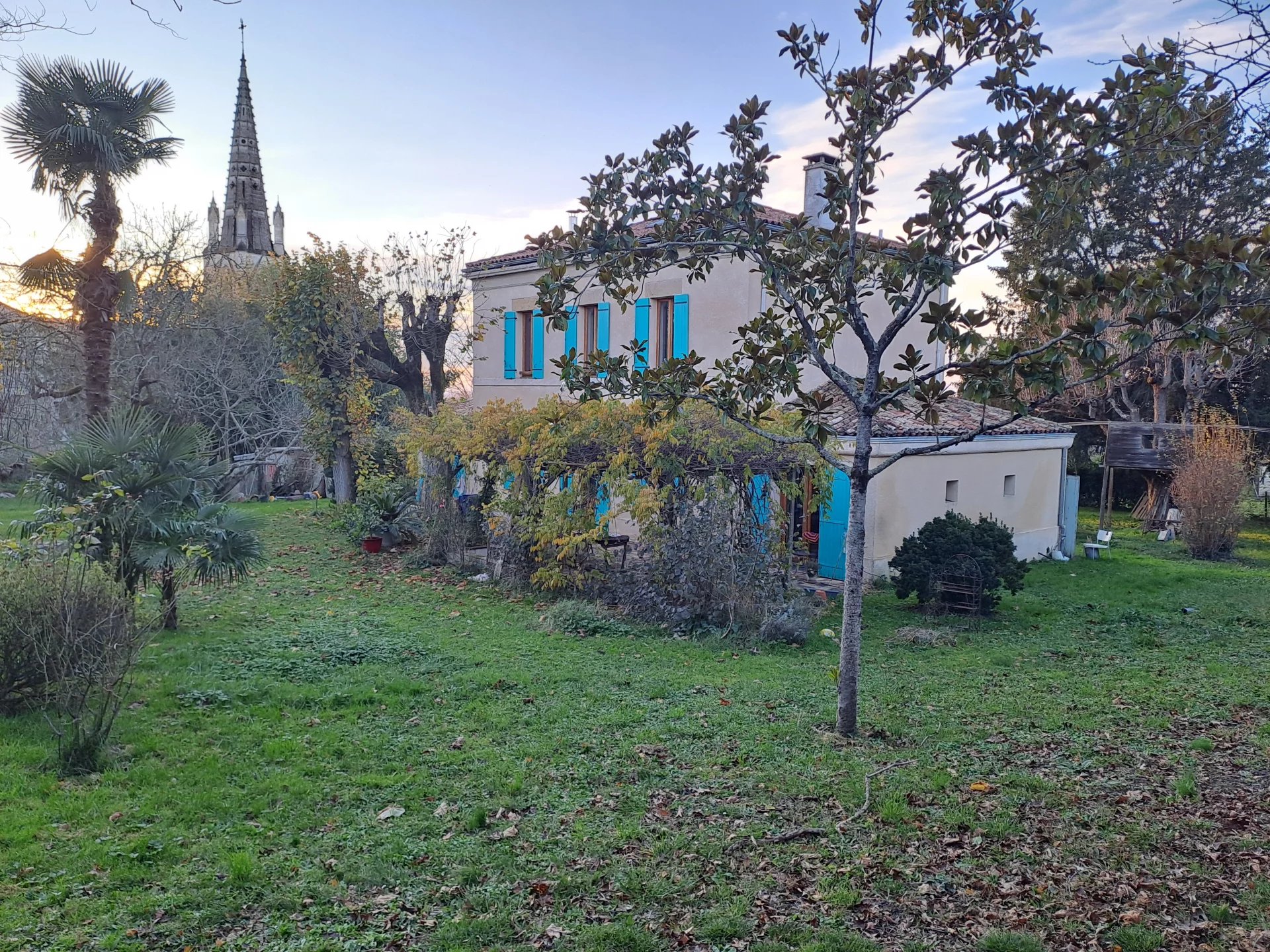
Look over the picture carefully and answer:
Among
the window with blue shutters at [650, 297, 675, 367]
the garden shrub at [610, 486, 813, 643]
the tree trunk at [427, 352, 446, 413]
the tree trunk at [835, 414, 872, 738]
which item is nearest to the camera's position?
the tree trunk at [835, 414, 872, 738]

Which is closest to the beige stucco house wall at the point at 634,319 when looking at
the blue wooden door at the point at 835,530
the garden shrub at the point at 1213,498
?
the blue wooden door at the point at 835,530

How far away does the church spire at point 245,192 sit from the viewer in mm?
49469

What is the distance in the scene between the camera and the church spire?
49469 mm

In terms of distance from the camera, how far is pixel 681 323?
1545cm

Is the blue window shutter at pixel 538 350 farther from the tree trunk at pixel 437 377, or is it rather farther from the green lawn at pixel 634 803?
the green lawn at pixel 634 803

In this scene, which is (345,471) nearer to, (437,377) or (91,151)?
(437,377)

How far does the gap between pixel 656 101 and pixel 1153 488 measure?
734 inches

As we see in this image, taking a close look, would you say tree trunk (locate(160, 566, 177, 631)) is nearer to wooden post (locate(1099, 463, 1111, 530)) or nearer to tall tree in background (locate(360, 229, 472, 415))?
tall tree in background (locate(360, 229, 472, 415))

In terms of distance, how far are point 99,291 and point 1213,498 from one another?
2073 centimetres

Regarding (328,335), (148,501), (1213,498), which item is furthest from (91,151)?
(1213,498)

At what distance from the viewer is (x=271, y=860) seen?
439 centimetres

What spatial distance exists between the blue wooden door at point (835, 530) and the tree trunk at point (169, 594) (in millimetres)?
9140

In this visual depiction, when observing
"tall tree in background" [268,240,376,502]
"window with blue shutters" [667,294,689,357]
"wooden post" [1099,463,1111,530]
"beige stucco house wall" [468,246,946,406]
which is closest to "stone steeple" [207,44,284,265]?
"tall tree in background" [268,240,376,502]

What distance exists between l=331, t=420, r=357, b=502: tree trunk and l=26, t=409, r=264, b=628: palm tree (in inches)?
412
